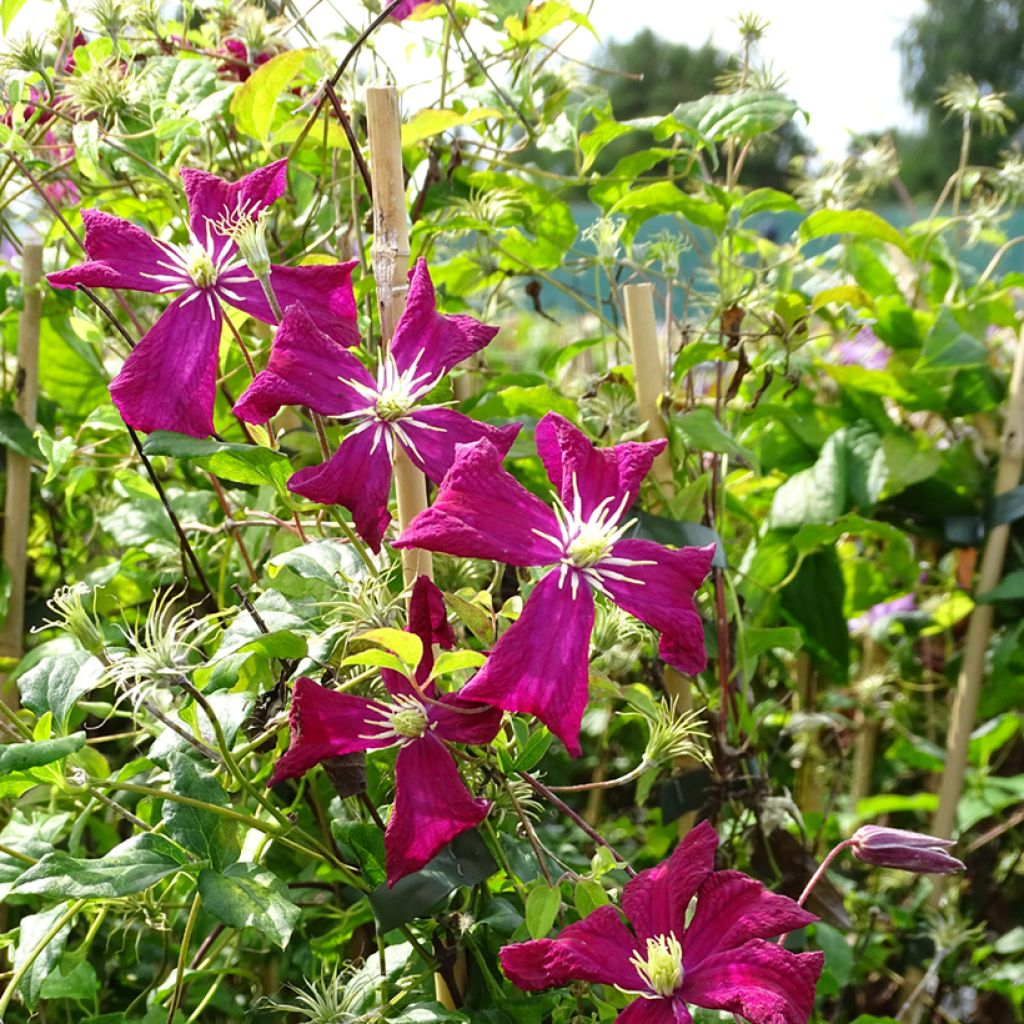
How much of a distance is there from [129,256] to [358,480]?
0.17m

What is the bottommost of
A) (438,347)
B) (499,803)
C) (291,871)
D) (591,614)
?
(291,871)

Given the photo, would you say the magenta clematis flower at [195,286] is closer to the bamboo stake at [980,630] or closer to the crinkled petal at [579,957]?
the crinkled petal at [579,957]

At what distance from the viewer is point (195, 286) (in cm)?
60

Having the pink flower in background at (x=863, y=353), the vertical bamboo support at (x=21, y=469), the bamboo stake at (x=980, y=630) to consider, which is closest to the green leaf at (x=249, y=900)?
the vertical bamboo support at (x=21, y=469)

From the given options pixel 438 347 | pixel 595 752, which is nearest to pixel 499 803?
pixel 438 347

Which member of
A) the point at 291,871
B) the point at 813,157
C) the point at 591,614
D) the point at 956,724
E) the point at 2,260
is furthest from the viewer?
the point at 813,157

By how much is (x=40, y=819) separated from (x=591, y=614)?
39 centimetres

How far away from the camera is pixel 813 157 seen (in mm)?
1281

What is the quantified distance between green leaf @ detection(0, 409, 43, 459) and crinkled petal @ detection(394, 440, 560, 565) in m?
0.44

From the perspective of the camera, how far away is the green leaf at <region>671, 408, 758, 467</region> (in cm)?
80

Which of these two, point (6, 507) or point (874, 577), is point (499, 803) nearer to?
point (6, 507)

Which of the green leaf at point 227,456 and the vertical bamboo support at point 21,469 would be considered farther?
the vertical bamboo support at point 21,469

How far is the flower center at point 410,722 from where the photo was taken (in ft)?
1.75

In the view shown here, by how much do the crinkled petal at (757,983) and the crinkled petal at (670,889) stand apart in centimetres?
2
